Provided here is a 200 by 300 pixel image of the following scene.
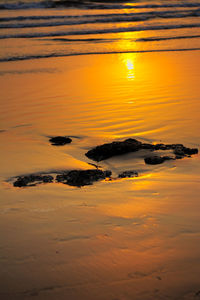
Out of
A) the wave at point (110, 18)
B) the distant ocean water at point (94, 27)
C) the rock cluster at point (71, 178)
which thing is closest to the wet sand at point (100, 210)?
the rock cluster at point (71, 178)

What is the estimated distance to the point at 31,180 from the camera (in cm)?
428

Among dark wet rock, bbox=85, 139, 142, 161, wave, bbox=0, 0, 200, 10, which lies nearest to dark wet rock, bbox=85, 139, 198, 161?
dark wet rock, bbox=85, 139, 142, 161

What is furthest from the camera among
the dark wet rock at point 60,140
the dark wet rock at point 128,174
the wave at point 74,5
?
the wave at point 74,5

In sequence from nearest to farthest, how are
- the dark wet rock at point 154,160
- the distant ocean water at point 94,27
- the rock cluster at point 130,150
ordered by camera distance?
1. the dark wet rock at point 154,160
2. the rock cluster at point 130,150
3. the distant ocean water at point 94,27

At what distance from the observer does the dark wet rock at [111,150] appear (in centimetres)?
492

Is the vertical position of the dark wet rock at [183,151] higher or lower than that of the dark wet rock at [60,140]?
lower

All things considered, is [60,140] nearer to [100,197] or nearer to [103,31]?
[100,197]

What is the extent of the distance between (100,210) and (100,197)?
258 millimetres

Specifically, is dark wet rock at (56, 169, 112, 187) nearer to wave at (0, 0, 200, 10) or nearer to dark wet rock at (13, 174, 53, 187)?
dark wet rock at (13, 174, 53, 187)

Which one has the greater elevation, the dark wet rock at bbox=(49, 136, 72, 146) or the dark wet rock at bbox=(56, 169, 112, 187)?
the dark wet rock at bbox=(49, 136, 72, 146)

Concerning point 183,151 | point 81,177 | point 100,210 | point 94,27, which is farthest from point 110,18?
point 100,210

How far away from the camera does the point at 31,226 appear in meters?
3.38

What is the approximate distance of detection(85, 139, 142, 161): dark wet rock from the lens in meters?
4.92

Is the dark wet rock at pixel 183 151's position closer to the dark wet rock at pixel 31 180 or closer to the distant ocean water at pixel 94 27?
the dark wet rock at pixel 31 180
